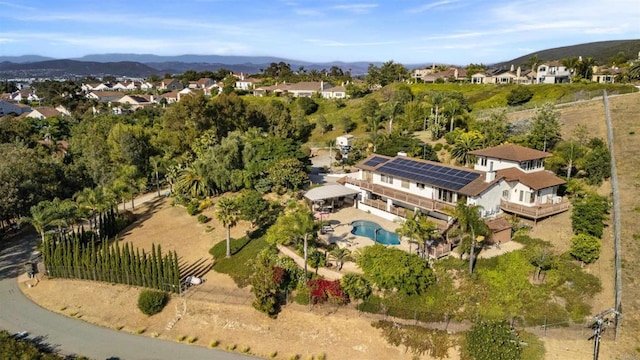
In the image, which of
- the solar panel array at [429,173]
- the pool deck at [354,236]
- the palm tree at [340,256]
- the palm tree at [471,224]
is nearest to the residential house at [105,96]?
the pool deck at [354,236]

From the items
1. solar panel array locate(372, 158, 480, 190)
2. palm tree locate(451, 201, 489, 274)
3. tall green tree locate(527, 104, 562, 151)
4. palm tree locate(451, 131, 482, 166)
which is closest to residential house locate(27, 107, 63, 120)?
solar panel array locate(372, 158, 480, 190)

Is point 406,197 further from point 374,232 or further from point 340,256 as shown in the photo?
point 340,256

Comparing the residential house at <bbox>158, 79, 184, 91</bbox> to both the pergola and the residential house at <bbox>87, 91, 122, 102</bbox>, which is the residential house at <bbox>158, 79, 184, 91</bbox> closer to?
the residential house at <bbox>87, 91, 122, 102</bbox>

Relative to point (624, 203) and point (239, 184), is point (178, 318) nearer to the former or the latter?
point (239, 184)

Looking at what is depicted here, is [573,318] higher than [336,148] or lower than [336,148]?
lower

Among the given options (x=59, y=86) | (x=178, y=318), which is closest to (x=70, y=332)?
(x=178, y=318)

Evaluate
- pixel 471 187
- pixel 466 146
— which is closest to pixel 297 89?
pixel 466 146

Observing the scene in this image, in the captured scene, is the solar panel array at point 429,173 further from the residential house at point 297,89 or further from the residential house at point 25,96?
the residential house at point 25,96
